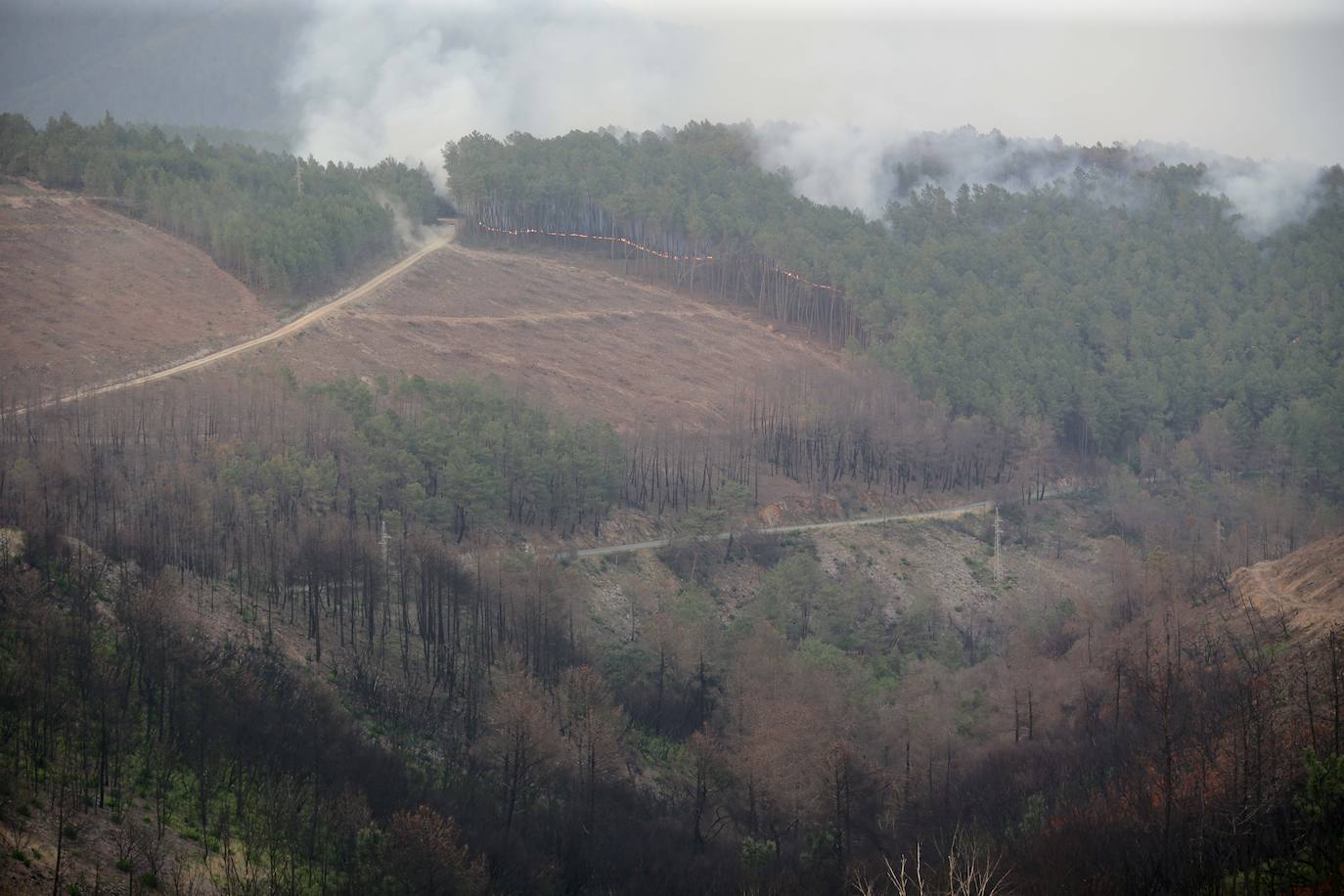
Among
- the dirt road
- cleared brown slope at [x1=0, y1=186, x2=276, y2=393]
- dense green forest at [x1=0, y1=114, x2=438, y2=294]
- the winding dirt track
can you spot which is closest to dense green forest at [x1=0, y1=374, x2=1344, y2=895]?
the dirt road

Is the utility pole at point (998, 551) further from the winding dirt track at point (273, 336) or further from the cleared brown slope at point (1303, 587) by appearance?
the winding dirt track at point (273, 336)

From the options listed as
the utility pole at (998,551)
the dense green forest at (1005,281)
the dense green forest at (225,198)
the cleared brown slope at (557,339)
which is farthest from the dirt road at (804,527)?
the dense green forest at (225,198)

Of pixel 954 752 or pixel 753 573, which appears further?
pixel 753 573

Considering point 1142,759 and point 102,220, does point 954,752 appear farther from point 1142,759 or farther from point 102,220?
point 102,220

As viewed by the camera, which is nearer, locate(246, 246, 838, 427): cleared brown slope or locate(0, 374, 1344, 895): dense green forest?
locate(0, 374, 1344, 895): dense green forest

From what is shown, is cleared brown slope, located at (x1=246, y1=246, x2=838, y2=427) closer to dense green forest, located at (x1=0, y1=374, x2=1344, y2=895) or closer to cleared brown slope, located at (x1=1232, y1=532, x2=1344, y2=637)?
dense green forest, located at (x1=0, y1=374, x2=1344, y2=895)

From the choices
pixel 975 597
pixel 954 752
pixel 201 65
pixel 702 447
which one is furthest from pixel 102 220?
pixel 201 65

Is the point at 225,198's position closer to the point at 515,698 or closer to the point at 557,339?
the point at 557,339
